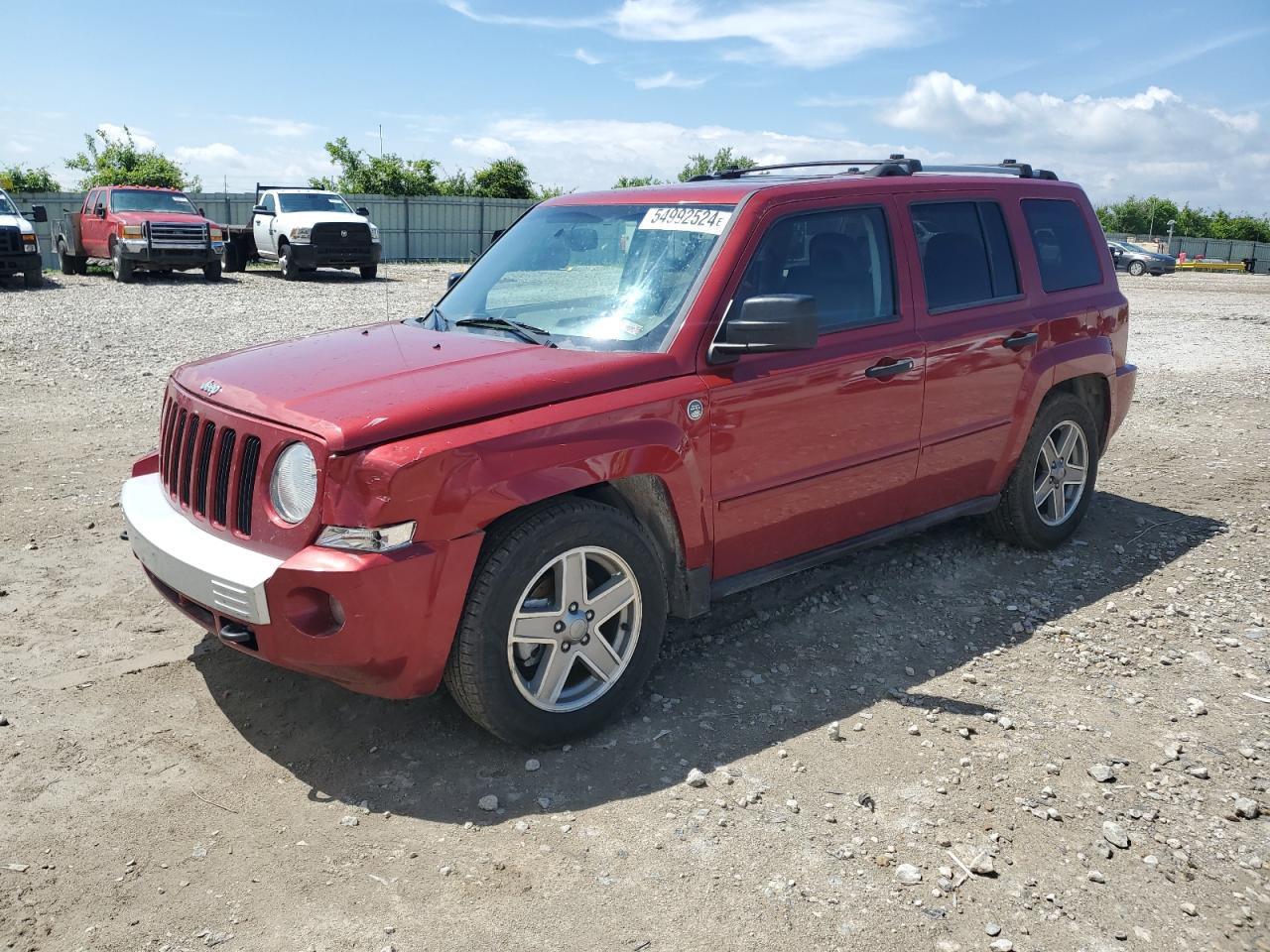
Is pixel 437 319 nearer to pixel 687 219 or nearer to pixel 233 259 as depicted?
pixel 687 219

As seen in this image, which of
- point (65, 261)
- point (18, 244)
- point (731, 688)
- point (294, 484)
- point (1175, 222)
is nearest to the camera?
Result: point (294, 484)

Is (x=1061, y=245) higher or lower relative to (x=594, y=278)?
higher

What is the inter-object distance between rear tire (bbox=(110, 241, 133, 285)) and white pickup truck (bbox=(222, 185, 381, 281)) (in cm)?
237

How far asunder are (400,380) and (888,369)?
2121mm

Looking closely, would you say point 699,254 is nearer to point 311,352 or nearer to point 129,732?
point 311,352

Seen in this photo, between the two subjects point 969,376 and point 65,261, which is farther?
point 65,261

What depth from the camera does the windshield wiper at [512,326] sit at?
4.12 m

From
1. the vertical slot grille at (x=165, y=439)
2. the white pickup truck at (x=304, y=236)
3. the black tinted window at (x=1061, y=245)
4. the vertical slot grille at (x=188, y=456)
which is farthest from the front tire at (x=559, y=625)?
the white pickup truck at (x=304, y=236)

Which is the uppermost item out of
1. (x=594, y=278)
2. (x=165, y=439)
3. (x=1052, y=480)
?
(x=594, y=278)

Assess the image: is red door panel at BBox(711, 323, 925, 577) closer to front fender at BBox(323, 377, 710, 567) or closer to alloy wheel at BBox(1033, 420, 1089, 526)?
front fender at BBox(323, 377, 710, 567)

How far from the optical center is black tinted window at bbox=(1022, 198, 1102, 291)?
18.0ft

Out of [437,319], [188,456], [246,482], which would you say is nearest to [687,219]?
[437,319]

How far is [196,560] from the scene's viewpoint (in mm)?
3473

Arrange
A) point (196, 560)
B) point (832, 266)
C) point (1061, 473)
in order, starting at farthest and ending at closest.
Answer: point (1061, 473) < point (832, 266) < point (196, 560)
